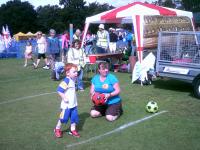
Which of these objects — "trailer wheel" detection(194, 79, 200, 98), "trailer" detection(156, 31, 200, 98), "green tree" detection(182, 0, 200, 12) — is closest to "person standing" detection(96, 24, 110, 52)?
"trailer" detection(156, 31, 200, 98)

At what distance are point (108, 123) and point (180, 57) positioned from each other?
375cm

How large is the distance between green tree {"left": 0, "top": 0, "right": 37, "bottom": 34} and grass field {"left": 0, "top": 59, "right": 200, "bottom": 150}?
7632cm

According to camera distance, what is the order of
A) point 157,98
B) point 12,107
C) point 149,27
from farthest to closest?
point 149,27, point 157,98, point 12,107

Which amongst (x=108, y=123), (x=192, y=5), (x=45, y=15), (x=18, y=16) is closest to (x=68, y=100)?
(x=108, y=123)

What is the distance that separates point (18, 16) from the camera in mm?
84875

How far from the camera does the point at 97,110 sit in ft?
24.0

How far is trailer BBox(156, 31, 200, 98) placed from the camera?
30.3 feet

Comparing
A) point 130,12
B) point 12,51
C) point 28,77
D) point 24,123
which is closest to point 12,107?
point 24,123

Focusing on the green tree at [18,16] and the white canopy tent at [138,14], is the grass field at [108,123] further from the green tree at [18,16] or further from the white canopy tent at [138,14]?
the green tree at [18,16]

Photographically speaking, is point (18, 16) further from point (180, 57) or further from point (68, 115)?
point (68, 115)

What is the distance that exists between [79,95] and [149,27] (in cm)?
465

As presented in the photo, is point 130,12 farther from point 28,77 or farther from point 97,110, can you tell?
point 97,110

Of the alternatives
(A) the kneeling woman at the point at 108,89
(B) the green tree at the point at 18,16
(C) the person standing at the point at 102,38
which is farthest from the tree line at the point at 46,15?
(A) the kneeling woman at the point at 108,89

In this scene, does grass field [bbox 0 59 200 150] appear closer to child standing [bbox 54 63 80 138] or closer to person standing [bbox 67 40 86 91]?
child standing [bbox 54 63 80 138]
